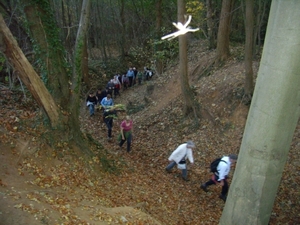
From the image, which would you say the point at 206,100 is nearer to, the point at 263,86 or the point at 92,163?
the point at 92,163

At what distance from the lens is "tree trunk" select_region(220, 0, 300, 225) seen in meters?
3.17

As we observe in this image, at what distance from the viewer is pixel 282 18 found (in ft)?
10.4

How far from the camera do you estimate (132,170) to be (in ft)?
27.3

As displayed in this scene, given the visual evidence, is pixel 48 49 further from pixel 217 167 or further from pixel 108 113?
pixel 217 167

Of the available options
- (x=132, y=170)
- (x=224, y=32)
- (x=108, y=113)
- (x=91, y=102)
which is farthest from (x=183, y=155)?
(x=224, y=32)

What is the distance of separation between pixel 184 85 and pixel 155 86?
5.43m

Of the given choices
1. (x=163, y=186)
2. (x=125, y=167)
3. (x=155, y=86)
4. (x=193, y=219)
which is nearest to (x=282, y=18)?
(x=193, y=219)

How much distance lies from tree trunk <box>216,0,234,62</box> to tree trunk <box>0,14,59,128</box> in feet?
34.2

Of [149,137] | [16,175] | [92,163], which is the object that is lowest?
[149,137]

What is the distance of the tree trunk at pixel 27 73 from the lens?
17.5ft

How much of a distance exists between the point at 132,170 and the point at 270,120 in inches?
220

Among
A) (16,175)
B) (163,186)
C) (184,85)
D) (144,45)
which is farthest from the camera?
(144,45)

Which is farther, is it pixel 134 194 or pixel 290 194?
pixel 290 194

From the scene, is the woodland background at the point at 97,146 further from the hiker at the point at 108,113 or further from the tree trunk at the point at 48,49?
the hiker at the point at 108,113
